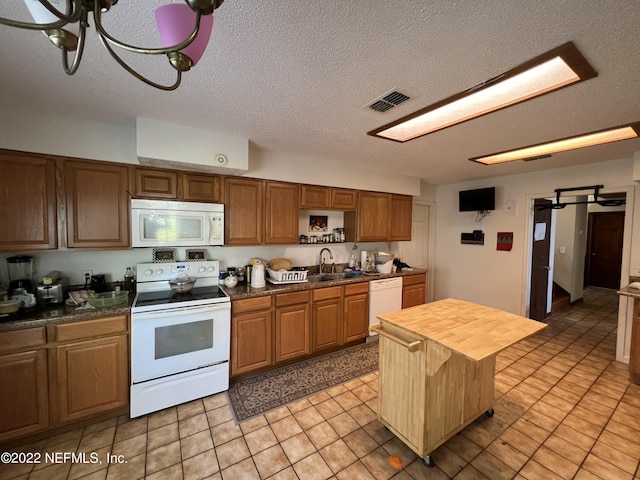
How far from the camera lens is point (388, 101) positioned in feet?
5.82

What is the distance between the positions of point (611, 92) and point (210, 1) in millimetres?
2363

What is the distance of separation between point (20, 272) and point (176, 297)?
126 centimetres

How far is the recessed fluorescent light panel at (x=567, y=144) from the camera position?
2.26m

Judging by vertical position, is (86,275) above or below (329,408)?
above

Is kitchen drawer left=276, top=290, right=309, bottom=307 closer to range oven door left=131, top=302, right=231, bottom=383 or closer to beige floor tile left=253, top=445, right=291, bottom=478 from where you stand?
range oven door left=131, top=302, right=231, bottom=383

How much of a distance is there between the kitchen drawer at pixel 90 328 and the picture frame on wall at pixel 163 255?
2.37ft

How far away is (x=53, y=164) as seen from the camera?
2.10 meters

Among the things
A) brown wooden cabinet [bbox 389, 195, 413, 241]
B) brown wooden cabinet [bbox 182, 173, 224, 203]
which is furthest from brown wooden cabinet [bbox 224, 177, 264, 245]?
brown wooden cabinet [bbox 389, 195, 413, 241]

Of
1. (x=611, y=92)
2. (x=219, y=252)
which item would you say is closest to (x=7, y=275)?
(x=219, y=252)

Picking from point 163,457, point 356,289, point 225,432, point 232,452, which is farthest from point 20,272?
point 356,289

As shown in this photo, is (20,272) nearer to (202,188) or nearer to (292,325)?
(202,188)

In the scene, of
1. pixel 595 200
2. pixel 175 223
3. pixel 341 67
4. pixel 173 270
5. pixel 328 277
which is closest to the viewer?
pixel 341 67

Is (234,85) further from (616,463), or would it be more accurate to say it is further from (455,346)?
(616,463)

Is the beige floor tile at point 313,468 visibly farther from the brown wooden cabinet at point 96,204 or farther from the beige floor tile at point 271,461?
the brown wooden cabinet at point 96,204
